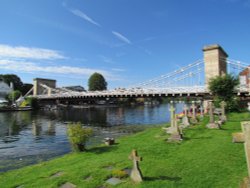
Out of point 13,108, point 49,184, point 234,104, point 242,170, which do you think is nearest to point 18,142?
point 49,184

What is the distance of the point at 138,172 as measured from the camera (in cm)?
744

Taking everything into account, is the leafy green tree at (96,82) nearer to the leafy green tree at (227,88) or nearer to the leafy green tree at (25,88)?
the leafy green tree at (25,88)

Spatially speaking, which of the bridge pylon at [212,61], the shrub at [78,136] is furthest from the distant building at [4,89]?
the shrub at [78,136]

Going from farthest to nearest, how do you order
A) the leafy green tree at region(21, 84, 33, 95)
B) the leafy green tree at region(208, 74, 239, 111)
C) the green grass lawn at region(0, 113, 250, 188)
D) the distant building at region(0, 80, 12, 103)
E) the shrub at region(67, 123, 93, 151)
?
1. the leafy green tree at region(21, 84, 33, 95)
2. the distant building at region(0, 80, 12, 103)
3. the leafy green tree at region(208, 74, 239, 111)
4. the shrub at region(67, 123, 93, 151)
5. the green grass lawn at region(0, 113, 250, 188)

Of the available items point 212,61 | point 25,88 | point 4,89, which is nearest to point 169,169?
point 212,61

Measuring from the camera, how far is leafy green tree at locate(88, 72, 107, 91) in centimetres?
10894

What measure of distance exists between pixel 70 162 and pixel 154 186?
231 inches

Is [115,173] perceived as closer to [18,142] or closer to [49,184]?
[49,184]

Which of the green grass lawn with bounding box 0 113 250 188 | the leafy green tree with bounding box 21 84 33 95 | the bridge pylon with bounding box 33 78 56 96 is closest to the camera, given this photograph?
the green grass lawn with bounding box 0 113 250 188

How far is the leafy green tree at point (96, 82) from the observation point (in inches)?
4289

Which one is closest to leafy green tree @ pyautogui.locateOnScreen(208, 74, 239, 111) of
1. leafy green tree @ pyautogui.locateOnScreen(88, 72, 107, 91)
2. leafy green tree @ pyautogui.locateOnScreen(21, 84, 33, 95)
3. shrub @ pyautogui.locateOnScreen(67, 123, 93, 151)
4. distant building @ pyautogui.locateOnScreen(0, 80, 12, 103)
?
shrub @ pyautogui.locateOnScreen(67, 123, 93, 151)

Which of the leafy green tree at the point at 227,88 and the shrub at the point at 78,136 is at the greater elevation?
the leafy green tree at the point at 227,88

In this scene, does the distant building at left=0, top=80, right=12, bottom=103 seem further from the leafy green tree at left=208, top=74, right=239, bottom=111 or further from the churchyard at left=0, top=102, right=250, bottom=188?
the churchyard at left=0, top=102, right=250, bottom=188

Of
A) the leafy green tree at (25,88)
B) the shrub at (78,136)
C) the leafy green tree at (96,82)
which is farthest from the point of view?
the leafy green tree at (25,88)
